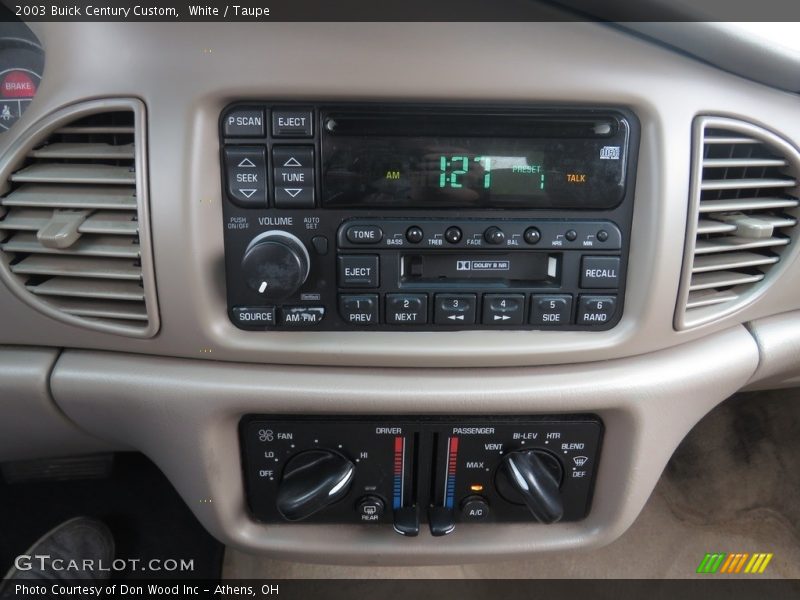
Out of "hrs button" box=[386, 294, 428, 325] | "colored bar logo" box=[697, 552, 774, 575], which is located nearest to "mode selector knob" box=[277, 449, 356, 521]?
"hrs button" box=[386, 294, 428, 325]

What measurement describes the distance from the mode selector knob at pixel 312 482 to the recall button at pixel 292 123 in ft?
1.49

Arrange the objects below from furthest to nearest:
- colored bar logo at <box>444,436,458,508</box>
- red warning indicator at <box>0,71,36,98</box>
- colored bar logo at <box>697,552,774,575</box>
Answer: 1. colored bar logo at <box>697,552,774,575</box>
2. colored bar logo at <box>444,436,458,508</box>
3. red warning indicator at <box>0,71,36,98</box>

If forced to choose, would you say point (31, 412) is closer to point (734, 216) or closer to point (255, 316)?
point (255, 316)

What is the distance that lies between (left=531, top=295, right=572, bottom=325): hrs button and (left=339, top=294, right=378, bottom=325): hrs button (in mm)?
203

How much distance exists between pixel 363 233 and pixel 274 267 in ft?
0.38

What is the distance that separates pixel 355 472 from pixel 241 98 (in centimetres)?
55

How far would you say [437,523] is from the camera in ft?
2.96

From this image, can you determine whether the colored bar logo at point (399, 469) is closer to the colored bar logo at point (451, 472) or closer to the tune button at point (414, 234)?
the colored bar logo at point (451, 472)

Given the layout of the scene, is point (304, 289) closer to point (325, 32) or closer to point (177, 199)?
point (177, 199)

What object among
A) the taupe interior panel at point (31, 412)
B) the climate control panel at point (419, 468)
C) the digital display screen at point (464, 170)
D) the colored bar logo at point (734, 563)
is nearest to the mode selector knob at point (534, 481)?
the climate control panel at point (419, 468)

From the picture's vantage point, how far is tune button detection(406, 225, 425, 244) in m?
0.73

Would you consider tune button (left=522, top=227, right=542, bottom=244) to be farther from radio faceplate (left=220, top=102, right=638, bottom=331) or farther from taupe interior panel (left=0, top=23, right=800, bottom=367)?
taupe interior panel (left=0, top=23, right=800, bottom=367)

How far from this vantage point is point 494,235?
736mm

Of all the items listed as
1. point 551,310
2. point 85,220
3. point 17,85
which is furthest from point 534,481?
point 17,85
